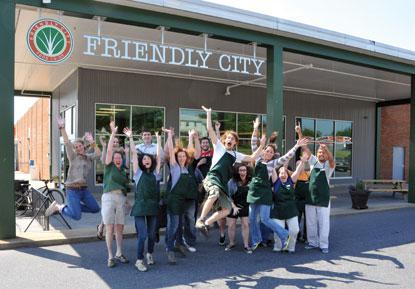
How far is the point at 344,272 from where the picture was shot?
584 centimetres

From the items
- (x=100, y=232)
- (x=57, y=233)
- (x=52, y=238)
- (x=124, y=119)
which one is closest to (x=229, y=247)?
(x=100, y=232)

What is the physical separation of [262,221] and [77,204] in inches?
124

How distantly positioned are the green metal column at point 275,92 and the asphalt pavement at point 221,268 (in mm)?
3057

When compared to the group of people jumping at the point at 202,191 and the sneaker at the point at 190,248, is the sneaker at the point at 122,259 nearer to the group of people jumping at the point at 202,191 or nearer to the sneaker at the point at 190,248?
the group of people jumping at the point at 202,191

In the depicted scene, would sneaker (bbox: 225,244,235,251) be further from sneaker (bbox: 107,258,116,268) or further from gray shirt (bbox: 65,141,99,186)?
gray shirt (bbox: 65,141,99,186)

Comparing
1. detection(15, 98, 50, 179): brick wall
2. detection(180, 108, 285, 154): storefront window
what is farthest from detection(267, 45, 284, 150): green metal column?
detection(15, 98, 50, 179): brick wall

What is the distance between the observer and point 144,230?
576 centimetres

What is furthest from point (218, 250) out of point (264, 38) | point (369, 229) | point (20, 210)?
point (20, 210)

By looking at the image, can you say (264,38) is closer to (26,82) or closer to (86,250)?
(86,250)

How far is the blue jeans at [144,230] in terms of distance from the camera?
5.74 meters

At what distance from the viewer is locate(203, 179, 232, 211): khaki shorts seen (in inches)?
235

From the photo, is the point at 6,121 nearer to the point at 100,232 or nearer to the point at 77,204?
the point at 77,204

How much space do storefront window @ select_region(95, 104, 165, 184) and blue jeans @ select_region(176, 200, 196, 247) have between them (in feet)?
28.2

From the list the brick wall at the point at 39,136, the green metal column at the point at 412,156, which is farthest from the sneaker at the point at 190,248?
the brick wall at the point at 39,136
